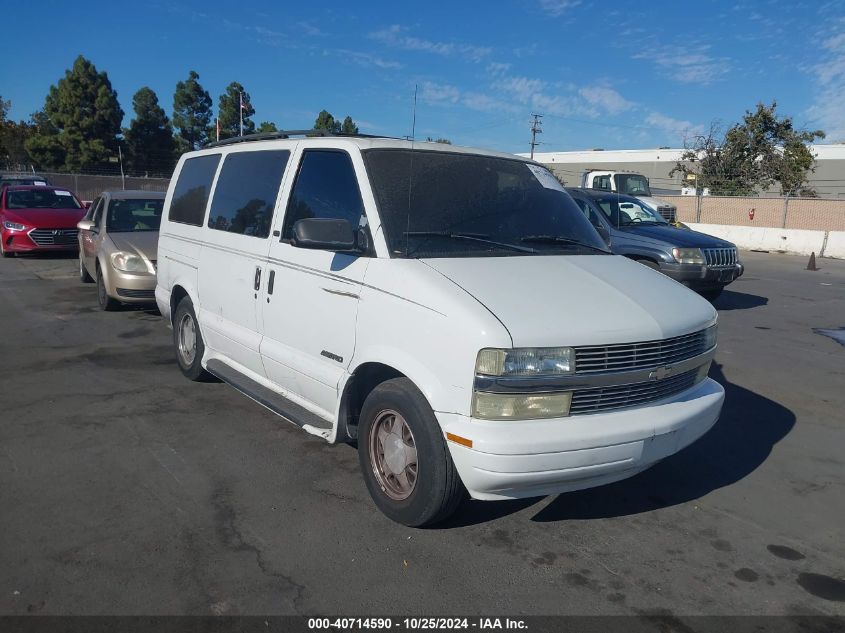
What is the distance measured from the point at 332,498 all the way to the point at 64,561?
145 centimetres

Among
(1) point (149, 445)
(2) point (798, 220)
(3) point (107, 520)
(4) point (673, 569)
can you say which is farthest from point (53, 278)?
(2) point (798, 220)

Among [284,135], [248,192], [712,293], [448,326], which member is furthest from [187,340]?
[712,293]

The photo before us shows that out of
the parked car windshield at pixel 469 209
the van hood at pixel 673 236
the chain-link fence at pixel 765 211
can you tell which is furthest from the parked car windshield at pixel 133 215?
the chain-link fence at pixel 765 211

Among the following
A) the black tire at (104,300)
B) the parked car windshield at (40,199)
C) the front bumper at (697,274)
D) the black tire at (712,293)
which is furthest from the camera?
the parked car windshield at (40,199)

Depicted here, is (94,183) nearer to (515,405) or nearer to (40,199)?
(40,199)

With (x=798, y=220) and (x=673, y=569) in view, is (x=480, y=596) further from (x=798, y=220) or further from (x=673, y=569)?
(x=798, y=220)

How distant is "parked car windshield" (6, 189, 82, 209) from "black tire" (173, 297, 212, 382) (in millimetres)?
11984

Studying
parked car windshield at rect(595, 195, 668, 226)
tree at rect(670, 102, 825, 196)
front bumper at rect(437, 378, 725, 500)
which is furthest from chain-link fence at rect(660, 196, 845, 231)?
front bumper at rect(437, 378, 725, 500)

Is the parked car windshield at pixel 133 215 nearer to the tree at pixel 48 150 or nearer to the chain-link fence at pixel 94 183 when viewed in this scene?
the chain-link fence at pixel 94 183

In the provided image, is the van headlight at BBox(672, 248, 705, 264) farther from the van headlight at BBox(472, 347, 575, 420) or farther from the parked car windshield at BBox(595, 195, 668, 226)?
the van headlight at BBox(472, 347, 575, 420)

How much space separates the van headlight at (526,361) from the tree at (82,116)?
52.6 m

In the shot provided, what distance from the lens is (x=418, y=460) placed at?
141 inches

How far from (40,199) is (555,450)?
55.1 ft

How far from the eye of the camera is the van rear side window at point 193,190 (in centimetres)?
612
